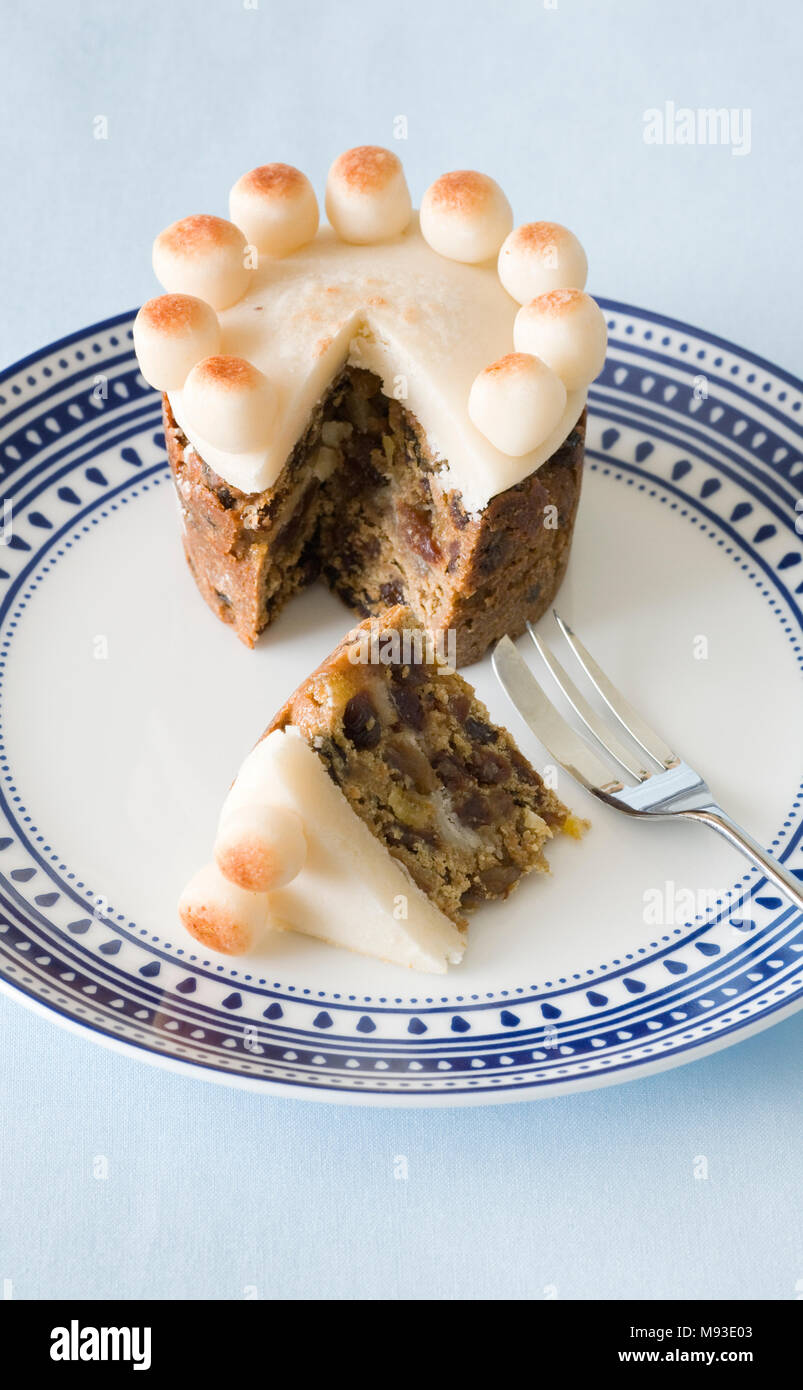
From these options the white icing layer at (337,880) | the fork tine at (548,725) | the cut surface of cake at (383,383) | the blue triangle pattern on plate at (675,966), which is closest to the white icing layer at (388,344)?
the cut surface of cake at (383,383)

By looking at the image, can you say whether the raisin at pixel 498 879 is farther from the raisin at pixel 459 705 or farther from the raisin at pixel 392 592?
the raisin at pixel 392 592

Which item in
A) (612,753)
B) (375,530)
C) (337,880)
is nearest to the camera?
(337,880)

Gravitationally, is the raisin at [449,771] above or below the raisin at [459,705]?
below

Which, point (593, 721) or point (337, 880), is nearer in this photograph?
point (337, 880)

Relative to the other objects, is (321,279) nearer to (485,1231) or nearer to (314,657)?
(314,657)

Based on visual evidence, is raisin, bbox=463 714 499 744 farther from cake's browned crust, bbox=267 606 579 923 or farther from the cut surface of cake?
the cut surface of cake

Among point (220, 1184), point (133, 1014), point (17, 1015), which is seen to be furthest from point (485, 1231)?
point (17, 1015)

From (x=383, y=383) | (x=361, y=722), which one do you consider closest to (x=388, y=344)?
(x=383, y=383)

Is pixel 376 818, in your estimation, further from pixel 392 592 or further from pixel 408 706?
pixel 392 592
